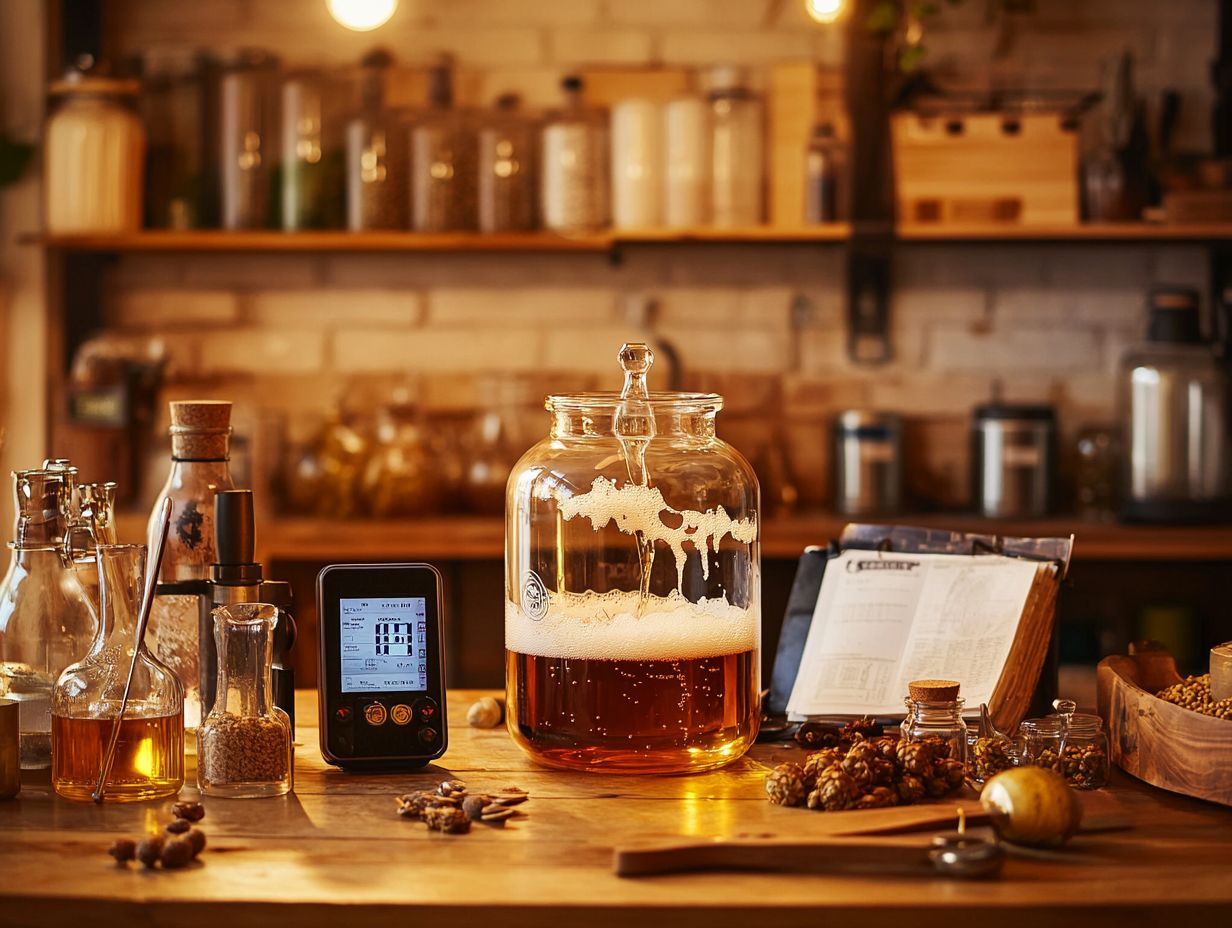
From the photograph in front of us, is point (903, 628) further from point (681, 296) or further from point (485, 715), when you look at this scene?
point (681, 296)

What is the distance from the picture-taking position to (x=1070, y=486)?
3.21 m

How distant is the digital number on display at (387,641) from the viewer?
1284 millimetres

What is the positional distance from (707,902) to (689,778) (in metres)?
0.31

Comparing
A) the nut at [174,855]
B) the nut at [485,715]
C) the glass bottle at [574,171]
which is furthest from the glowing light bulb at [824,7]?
the nut at [174,855]

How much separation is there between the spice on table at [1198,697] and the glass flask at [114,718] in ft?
2.56

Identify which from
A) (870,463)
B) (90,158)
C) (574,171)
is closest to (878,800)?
(870,463)

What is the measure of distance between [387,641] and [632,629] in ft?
0.69

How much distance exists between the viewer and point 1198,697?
3.96 feet

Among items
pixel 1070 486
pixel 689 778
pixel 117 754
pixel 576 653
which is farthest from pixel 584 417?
pixel 1070 486

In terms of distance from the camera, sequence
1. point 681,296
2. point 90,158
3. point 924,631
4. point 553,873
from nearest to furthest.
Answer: point 553,873 < point 924,631 < point 90,158 < point 681,296

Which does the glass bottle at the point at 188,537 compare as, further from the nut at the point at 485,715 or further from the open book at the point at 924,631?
the open book at the point at 924,631

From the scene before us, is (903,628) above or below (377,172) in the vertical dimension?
below

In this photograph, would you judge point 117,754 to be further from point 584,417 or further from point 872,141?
point 872,141

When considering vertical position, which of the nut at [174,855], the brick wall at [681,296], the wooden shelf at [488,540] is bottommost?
the nut at [174,855]
